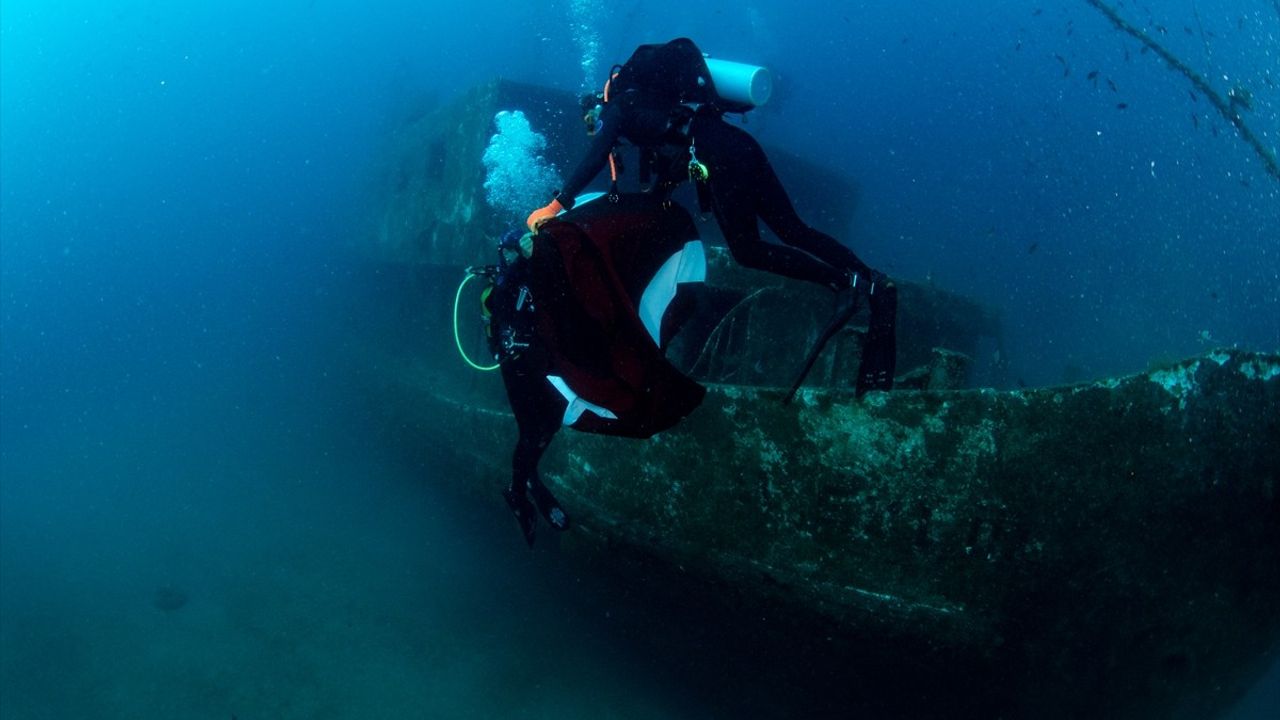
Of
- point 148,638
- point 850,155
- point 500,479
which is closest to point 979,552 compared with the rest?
point 500,479

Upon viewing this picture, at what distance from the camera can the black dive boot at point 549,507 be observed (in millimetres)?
3740

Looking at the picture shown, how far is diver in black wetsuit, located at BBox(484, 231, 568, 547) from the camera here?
10.1 feet

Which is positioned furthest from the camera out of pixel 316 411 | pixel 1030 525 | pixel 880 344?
pixel 316 411

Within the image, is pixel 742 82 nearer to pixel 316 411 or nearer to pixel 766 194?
pixel 766 194

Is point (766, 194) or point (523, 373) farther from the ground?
point (766, 194)

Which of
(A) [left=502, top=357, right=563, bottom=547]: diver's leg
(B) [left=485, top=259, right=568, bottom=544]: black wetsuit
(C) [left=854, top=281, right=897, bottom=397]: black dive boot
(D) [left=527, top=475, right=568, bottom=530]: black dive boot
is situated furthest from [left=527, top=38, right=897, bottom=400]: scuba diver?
(D) [left=527, top=475, right=568, bottom=530]: black dive boot

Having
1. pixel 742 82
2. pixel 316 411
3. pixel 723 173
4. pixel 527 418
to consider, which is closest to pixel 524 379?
pixel 527 418

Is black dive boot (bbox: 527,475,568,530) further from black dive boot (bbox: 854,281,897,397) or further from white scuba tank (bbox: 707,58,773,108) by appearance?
white scuba tank (bbox: 707,58,773,108)

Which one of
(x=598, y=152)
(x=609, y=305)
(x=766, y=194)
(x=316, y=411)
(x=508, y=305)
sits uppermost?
(x=766, y=194)

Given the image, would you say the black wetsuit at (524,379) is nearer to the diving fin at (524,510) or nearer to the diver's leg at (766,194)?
the diving fin at (524,510)

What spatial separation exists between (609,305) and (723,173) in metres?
1.01

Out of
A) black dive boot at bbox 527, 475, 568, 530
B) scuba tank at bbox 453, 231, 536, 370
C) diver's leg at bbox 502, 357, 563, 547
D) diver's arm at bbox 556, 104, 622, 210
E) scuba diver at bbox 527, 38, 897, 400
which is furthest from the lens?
black dive boot at bbox 527, 475, 568, 530

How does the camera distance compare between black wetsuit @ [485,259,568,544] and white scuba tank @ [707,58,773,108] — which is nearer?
black wetsuit @ [485,259,568,544]

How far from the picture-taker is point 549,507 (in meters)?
3.77
